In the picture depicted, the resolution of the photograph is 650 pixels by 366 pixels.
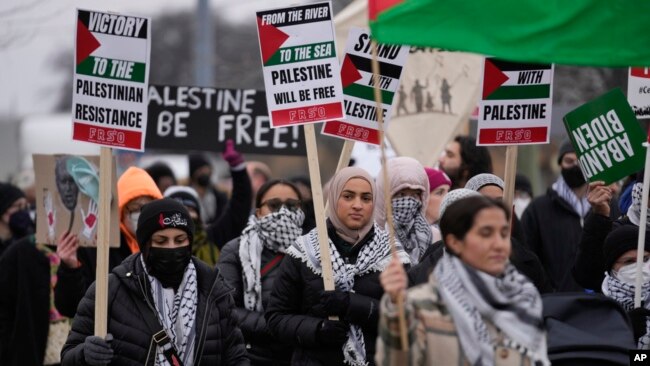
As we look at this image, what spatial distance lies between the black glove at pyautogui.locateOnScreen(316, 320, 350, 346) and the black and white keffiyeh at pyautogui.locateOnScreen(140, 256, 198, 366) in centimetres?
66

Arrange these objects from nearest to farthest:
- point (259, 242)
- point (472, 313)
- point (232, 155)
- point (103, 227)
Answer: point (472, 313) → point (103, 227) → point (259, 242) → point (232, 155)

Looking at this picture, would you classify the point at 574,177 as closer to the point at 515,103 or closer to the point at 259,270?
the point at 515,103

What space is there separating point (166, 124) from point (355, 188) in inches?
169

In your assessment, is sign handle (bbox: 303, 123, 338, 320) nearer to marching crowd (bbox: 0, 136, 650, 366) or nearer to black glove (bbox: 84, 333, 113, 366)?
marching crowd (bbox: 0, 136, 650, 366)

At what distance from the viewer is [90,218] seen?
30.2ft

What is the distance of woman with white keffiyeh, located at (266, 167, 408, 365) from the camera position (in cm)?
771

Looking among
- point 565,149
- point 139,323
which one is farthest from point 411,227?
point 565,149

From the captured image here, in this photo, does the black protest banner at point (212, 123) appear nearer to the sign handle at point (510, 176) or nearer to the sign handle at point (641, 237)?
the sign handle at point (510, 176)

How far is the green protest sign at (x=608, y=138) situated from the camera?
28.3 ft

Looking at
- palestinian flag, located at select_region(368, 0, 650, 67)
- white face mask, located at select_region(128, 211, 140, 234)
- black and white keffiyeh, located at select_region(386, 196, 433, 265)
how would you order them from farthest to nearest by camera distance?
white face mask, located at select_region(128, 211, 140, 234) < black and white keffiyeh, located at select_region(386, 196, 433, 265) < palestinian flag, located at select_region(368, 0, 650, 67)

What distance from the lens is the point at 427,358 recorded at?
5.92m

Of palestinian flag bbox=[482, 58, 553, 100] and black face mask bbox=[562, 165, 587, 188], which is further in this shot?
black face mask bbox=[562, 165, 587, 188]

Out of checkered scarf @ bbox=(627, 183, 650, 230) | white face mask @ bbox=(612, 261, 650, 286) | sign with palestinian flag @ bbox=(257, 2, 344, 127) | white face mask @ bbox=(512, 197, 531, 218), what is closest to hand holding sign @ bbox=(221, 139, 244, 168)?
white face mask @ bbox=(512, 197, 531, 218)

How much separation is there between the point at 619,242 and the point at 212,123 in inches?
196
